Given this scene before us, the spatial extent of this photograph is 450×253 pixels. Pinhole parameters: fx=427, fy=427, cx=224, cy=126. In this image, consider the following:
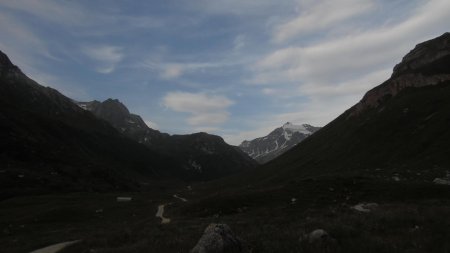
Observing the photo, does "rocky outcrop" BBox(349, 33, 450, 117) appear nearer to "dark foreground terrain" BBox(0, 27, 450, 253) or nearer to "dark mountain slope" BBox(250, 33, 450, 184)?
"dark mountain slope" BBox(250, 33, 450, 184)

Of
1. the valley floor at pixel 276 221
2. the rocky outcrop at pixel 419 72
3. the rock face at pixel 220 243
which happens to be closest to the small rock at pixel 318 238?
the valley floor at pixel 276 221

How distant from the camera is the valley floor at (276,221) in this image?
47.4ft

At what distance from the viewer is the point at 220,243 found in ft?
45.8

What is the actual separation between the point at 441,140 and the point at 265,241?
A: 86.5 m

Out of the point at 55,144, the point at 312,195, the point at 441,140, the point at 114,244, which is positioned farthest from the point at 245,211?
the point at 55,144

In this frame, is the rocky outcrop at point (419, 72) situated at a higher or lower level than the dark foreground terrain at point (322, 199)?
higher

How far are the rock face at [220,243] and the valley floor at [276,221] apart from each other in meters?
0.64

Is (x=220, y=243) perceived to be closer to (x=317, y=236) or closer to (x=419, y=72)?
(x=317, y=236)

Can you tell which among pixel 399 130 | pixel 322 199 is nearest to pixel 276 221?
pixel 322 199

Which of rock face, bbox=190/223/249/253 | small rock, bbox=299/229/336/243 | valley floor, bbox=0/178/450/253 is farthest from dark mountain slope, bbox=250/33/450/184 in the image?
rock face, bbox=190/223/249/253

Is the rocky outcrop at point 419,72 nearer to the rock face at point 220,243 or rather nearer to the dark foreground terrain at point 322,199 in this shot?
the dark foreground terrain at point 322,199

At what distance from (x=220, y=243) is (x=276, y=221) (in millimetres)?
14994

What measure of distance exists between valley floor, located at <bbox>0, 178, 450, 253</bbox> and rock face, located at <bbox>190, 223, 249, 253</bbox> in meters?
0.64

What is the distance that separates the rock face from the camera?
1389 cm
